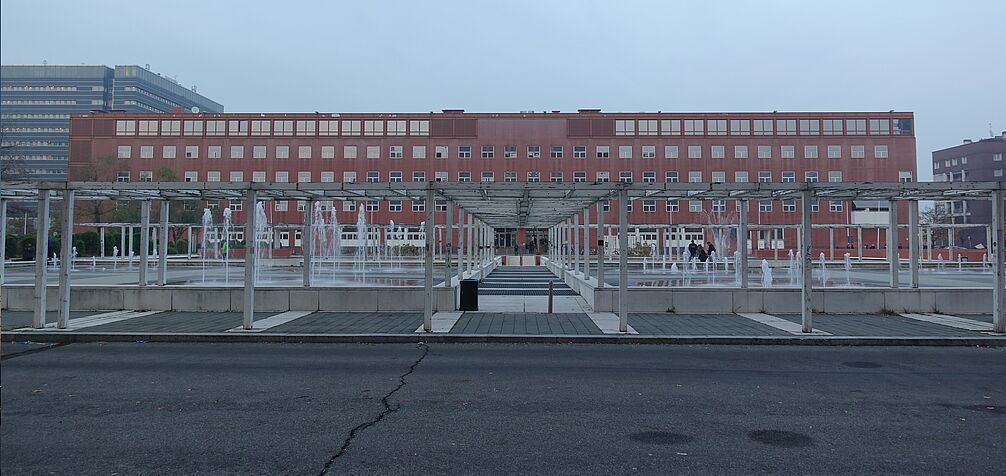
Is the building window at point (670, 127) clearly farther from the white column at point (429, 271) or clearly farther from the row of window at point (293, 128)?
the white column at point (429, 271)

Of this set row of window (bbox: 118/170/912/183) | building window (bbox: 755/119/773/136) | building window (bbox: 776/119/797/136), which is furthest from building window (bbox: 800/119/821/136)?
row of window (bbox: 118/170/912/183)

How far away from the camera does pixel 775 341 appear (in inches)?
488

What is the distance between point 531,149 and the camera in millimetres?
68500

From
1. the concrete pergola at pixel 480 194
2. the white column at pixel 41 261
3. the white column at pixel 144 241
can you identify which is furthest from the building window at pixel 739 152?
the white column at pixel 41 261

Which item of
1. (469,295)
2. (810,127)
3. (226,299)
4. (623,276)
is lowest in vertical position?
(226,299)

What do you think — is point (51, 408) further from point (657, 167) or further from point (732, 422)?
point (657, 167)

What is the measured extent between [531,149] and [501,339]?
188ft

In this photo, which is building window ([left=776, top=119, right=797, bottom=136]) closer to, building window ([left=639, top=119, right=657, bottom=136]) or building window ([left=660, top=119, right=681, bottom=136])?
building window ([left=660, top=119, right=681, bottom=136])

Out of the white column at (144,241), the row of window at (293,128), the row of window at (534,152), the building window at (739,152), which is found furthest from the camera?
the row of window at (293,128)

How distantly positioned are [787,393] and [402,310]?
34.5ft

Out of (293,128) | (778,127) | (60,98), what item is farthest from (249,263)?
(60,98)

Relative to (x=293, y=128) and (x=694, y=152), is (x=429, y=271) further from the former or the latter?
(x=293, y=128)

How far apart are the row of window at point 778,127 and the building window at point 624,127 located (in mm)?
1851

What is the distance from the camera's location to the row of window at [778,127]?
222 feet
